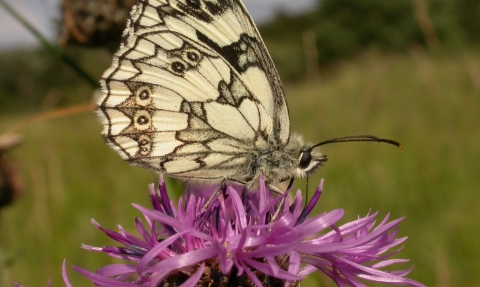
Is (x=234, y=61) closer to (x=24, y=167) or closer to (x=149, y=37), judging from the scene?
(x=149, y=37)

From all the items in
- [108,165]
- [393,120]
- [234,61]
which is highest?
[393,120]

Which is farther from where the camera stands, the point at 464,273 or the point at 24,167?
the point at 24,167

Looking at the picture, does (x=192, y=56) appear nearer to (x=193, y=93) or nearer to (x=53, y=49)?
(x=193, y=93)

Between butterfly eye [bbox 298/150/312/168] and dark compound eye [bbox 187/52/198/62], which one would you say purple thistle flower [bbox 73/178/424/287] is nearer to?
butterfly eye [bbox 298/150/312/168]

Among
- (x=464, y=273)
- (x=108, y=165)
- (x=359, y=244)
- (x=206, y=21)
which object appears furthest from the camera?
(x=108, y=165)

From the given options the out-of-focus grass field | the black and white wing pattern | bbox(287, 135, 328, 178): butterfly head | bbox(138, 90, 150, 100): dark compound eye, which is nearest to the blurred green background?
the out-of-focus grass field

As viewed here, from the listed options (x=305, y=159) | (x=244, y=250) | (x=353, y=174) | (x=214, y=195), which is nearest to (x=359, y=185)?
(x=353, y=174)

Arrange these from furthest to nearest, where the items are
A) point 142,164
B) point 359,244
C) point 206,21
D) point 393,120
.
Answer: point 393,120
point 206,21
point 142,164
point 359,244

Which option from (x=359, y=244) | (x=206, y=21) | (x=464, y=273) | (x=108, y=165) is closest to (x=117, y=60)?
(x=206, y=21)
